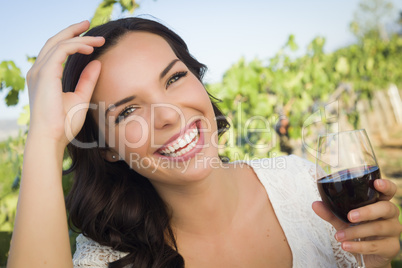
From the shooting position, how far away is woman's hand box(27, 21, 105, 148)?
155 cm

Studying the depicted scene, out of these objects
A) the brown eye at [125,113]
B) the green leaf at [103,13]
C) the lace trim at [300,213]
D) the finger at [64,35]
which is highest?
the green leaf at [103,13]

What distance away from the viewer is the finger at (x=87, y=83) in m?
Result: 1.73

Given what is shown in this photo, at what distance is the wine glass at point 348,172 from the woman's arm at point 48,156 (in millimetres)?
1130

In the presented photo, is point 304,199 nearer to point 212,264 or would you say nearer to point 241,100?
point 212,264

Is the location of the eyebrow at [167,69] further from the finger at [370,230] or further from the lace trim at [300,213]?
the finger at [370,230]

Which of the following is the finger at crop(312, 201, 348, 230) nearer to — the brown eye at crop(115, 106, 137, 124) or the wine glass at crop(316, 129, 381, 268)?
the wine glass at crop(316, 129, 381, 268)

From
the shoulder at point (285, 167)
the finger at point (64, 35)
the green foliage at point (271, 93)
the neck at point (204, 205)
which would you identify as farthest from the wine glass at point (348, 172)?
the green foliage at point (271, 93)

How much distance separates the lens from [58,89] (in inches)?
62.9

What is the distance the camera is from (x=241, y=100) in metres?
4.72

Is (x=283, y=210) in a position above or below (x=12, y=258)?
below

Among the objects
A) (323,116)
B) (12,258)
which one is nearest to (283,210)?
(12,258)

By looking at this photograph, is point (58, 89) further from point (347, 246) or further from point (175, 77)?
point (347, 246)

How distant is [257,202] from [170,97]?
925mm

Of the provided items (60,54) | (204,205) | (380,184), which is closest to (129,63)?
(60,54)
